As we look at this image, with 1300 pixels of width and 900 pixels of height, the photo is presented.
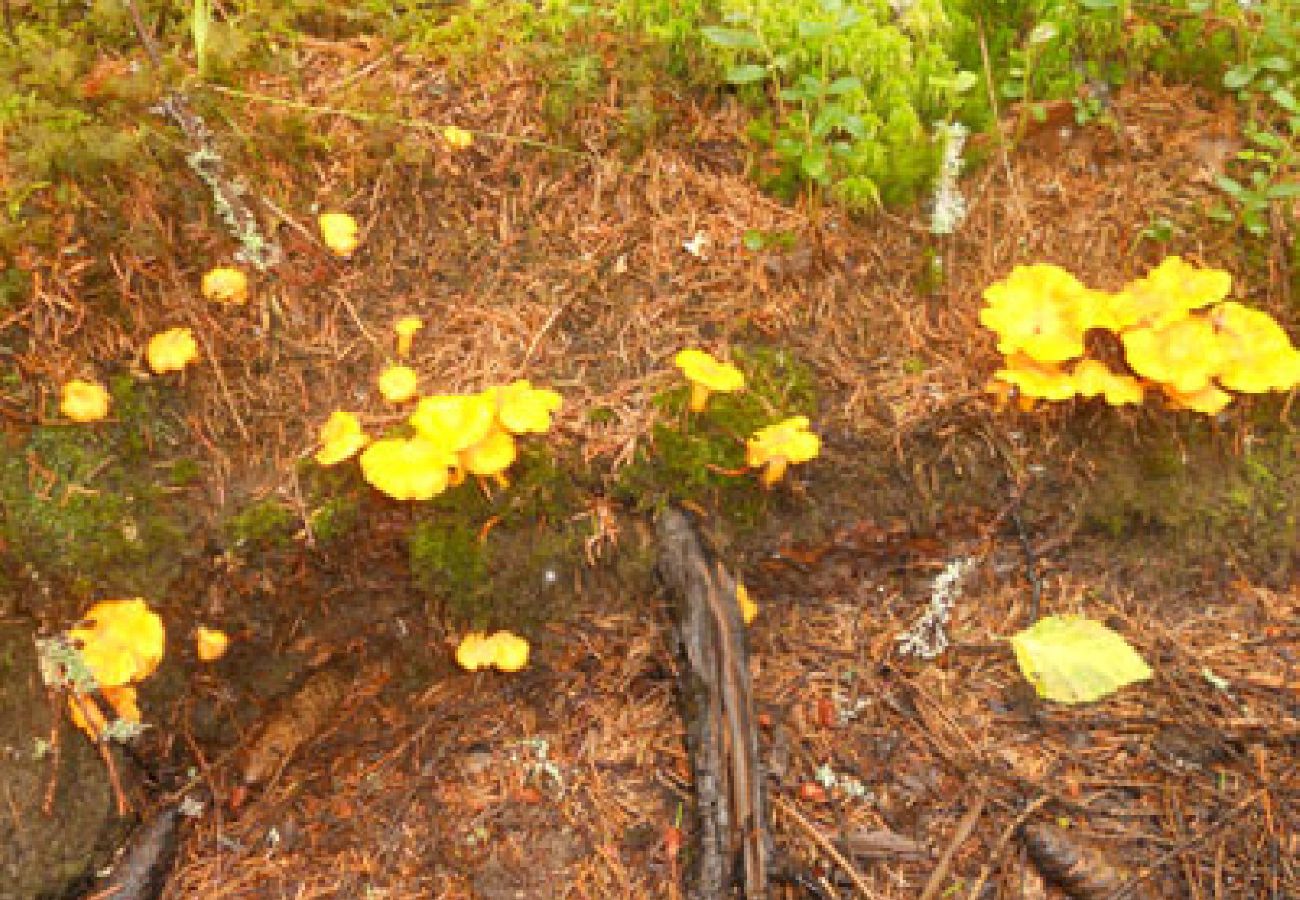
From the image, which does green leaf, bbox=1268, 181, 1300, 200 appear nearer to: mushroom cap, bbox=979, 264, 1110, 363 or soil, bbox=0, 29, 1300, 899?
soil, bbox=0, 29, 1300, 899

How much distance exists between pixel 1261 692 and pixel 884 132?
2.60 m

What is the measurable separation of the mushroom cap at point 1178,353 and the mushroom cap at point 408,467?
2.61 meters

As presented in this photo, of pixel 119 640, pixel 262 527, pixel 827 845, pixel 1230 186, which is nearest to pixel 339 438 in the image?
pixel 262 527

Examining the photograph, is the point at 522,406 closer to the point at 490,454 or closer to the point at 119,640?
the point at 490,454

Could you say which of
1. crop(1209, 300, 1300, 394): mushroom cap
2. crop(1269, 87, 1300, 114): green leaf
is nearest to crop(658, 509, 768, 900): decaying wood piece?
crop(1209, 300, 1300, 394): mushroom cap

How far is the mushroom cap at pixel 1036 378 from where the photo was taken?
11.1 ft

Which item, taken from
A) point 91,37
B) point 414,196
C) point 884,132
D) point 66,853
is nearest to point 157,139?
point 91,37

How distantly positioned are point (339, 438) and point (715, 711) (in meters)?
1.64

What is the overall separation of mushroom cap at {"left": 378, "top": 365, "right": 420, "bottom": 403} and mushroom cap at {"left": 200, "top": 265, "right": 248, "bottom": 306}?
62 cm

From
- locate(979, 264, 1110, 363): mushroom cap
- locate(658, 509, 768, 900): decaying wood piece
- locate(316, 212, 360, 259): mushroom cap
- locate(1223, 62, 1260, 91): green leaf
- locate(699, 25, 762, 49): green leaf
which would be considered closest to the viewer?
locate(658, 509, 768, 900): decaying wood piece

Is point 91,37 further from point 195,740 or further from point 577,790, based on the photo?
point 577,790

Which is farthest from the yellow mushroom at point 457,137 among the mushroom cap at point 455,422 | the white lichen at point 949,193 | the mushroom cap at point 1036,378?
the mushroom cap at point 1036,378

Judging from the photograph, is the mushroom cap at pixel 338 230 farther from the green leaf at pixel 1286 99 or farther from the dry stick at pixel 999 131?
the green leaf at pixel 1286 99

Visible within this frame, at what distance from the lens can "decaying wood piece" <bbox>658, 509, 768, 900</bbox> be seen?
9.50 feet
